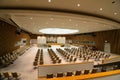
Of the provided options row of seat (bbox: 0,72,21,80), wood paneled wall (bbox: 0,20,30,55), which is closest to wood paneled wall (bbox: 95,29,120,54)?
wood paneled wall (bbox: 0,20,30,55)

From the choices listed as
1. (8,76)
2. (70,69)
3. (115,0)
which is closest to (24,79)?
(8,76)

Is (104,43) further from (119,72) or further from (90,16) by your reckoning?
(119,72)

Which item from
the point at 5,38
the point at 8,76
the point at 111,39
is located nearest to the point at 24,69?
the point at 8,76

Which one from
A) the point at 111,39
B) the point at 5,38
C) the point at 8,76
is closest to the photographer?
the point at 8,76

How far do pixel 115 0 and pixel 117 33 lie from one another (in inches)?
580

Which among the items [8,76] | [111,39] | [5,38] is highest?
[5,38]

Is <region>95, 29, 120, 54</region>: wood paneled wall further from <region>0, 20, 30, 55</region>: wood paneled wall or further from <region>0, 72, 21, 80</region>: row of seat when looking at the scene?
<region>0, 72, 21, 80</region>: row of seat

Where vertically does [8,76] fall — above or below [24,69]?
above

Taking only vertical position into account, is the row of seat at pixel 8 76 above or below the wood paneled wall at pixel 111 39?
below

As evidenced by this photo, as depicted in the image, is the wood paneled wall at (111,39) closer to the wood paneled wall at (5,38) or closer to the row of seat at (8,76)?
the wood paneled wall at (5,38)

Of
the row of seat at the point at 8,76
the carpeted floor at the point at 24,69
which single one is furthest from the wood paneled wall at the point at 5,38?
the row of seat at the point at 8,76

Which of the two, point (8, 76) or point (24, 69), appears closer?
point (8, 76)

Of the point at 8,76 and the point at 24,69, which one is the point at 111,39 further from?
the point at 8,76

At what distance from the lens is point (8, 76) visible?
680cm
